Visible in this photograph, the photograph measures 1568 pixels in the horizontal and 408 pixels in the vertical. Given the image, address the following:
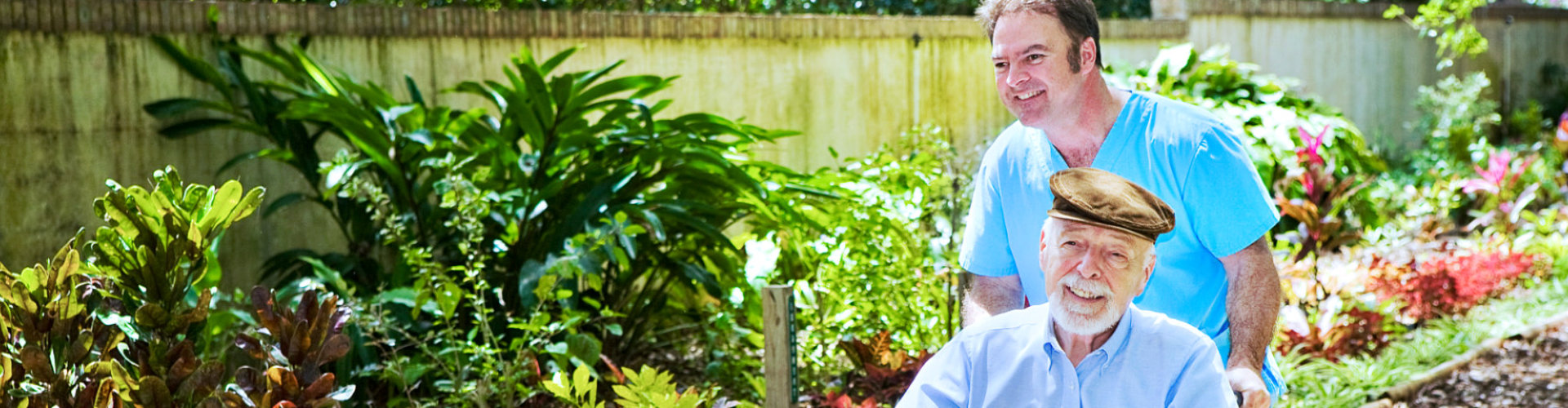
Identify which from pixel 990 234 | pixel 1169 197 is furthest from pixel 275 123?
pixel 1169 197

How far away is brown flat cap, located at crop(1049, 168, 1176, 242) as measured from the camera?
70.2 inches

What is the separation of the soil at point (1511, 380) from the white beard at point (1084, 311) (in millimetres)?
3685

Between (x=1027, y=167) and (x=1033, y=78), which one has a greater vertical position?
(x=1033, y=78)

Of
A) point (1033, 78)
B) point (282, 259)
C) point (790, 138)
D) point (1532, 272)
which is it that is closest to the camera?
point (1033, 78)

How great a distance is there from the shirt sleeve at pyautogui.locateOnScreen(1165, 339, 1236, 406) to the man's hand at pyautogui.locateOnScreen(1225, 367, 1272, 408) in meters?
0.22

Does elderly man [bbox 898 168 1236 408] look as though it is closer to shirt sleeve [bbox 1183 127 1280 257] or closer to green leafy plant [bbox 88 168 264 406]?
shirt sleeve [bbox 1183 127 1280 257]

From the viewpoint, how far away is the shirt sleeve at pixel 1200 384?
1.87 metres

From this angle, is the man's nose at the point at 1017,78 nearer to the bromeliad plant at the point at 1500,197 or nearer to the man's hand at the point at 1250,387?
the man's hand at the point at 1250,387

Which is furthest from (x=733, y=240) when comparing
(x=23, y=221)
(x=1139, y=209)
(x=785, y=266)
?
(x=1139, y=209)

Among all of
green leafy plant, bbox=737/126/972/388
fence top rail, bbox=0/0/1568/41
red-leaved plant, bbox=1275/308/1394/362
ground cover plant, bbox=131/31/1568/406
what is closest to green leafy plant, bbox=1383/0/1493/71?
fence top rail, bbox=0/0/1568/41

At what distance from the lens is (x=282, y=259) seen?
452 cm

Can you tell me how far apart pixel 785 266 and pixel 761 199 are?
30 centimetres

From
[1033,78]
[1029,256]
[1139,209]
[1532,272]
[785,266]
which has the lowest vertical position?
[1532,272]

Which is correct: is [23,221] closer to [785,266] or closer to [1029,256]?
[785,266]
